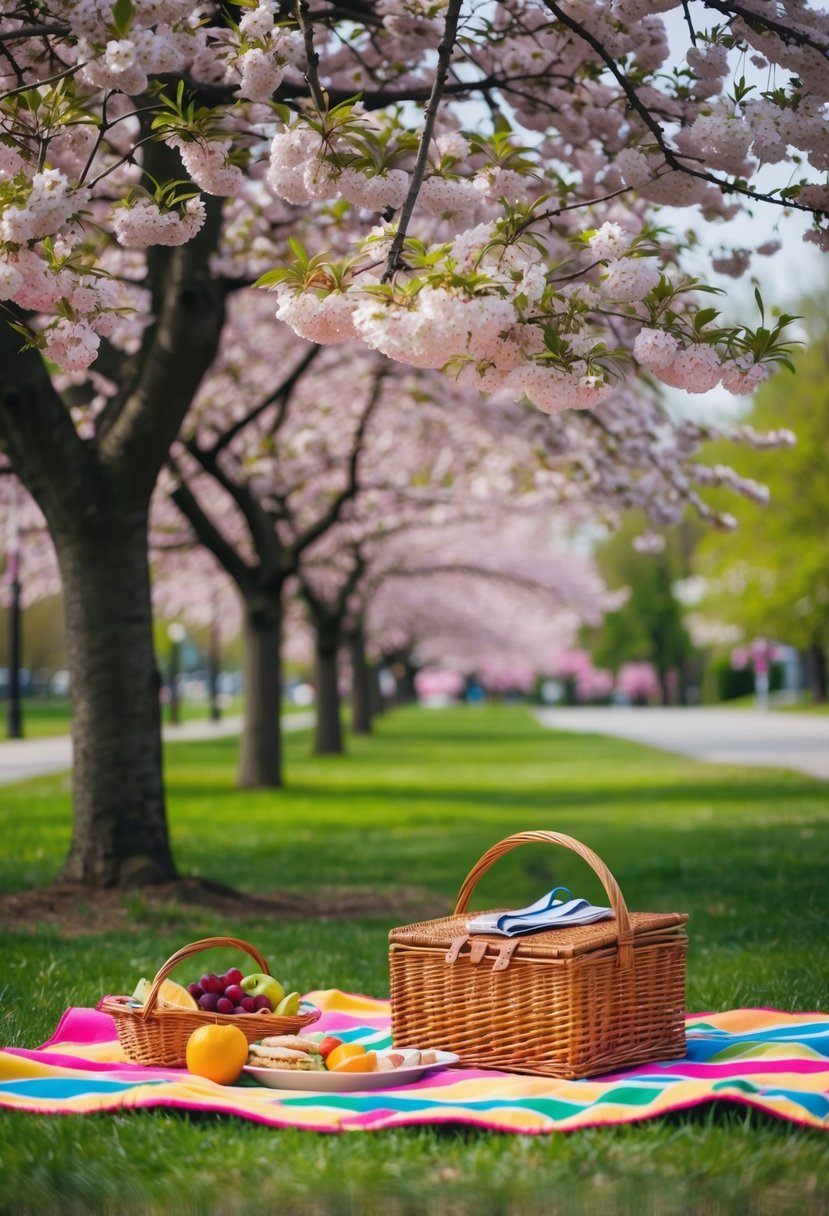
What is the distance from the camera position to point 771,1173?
11.4ft

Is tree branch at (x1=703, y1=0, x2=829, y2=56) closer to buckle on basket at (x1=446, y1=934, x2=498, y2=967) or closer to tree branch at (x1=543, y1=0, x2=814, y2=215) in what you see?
tree branch at (x1=543, y1=0, x2=814, y2=215)

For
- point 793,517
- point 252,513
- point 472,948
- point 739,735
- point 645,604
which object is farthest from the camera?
point 645,604

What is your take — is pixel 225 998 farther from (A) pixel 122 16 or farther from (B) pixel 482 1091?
(A) pixel 122 16

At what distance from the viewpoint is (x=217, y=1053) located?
14.3ft

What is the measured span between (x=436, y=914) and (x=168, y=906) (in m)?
1.64

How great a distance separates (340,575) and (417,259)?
2306cm

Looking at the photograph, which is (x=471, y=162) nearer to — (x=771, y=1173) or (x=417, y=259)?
(x=417, y=259)

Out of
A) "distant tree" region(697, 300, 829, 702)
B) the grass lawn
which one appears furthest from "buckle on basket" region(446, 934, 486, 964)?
"distant tree" region(697, 300, 829, 702)

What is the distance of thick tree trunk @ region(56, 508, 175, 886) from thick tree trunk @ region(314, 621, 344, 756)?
15.9m

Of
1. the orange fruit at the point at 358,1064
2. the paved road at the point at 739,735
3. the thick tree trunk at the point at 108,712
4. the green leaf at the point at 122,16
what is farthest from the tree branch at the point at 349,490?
the orange fruit at the point at 358,1064

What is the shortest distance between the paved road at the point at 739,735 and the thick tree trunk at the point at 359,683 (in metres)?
6.45

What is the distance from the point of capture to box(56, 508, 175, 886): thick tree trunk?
28.4 ft

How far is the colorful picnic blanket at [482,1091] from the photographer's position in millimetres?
3854

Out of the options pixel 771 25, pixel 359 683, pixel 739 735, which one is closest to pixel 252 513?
pixel 771 25
